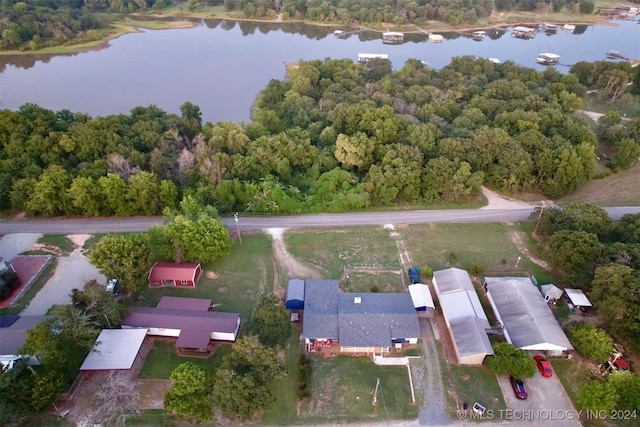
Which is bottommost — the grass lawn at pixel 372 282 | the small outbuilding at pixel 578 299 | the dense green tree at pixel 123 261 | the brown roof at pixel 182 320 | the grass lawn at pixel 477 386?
the grass lawn at pixel 477 386

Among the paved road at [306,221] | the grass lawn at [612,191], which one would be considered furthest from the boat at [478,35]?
the paved road at [306,221]

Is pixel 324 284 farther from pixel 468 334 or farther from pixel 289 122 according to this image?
pixel 289 122

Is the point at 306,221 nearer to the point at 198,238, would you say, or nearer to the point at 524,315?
the point at 198,238

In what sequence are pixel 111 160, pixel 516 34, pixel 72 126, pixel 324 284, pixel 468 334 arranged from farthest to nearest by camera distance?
pixel 516 34, pixel 72 126, pixel 111 160, pixel 324 284, pixel 468 334

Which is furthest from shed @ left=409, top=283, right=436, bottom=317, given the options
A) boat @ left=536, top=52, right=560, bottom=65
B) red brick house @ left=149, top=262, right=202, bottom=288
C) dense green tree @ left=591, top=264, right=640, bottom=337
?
boat @ left=536, top=52, right=560, bottom=65

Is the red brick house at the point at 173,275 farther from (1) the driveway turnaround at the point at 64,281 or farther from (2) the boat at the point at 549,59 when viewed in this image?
(2) the boat at the point at 549,59

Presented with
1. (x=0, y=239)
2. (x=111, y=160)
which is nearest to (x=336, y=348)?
(x=111, y=160)
